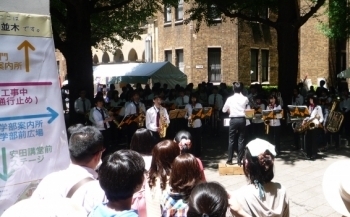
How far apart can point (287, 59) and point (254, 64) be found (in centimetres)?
1199

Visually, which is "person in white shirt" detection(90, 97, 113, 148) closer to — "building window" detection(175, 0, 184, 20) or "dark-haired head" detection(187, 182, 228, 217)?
"dark-haired head" detection(187, 182, 228, 217)

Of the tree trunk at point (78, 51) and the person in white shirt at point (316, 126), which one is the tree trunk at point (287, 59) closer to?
the person in white shirt at point (316, 126)

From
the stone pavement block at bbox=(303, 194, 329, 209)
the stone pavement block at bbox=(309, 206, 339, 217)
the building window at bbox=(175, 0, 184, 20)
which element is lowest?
the stone pavement block at bbox=(309, 206, 339, 217)

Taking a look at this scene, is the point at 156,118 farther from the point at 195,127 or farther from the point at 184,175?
the point at 184,175

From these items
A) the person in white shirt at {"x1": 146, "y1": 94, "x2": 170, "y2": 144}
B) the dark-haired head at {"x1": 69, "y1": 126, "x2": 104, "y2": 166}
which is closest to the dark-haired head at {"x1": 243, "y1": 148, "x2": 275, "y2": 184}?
the dark-haired head at {"x1": 69, "y1": 126, "x2": 104, "y2": 166}

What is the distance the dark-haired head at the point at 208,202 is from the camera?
270 centimetres

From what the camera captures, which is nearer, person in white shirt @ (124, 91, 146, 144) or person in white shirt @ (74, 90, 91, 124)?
person in white shirt @ (124, 91, 146, 144)

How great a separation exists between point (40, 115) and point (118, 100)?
→ 13.0 metres

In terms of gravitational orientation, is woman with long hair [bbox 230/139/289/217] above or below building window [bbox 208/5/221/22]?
below

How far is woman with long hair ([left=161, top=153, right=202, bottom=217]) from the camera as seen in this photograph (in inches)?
140

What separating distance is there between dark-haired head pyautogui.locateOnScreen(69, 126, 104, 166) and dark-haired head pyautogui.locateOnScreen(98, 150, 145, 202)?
0.54 m

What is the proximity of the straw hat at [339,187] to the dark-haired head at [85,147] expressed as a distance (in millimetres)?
1721

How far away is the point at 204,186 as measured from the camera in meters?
2.84

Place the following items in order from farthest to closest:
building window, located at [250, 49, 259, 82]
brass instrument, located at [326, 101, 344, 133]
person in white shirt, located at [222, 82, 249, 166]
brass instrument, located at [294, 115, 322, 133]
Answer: building window, located at [250, 49, 259, 82] < brass instrument, located at [326, 101, 344, 133] < brass instrument, located at [294, 115, 322, 133] < person in white shirt, located at [222, 82, 249, 166]
